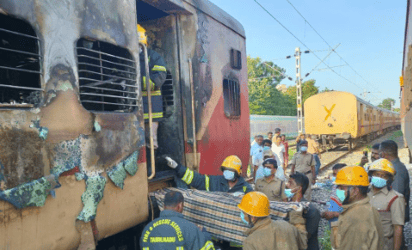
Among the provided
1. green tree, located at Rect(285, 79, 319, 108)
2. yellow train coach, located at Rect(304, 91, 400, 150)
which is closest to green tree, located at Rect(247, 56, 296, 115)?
green tree, located at Rect(285, 79, 319, 108)

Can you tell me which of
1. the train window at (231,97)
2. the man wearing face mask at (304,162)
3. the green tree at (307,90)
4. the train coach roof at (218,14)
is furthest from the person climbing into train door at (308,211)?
the green tree at (307,90)

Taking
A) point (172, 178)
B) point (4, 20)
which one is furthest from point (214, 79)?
point (4, 20)

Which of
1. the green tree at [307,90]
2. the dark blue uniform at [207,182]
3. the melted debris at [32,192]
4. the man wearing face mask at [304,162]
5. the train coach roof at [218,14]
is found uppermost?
the green tree at [307,90]

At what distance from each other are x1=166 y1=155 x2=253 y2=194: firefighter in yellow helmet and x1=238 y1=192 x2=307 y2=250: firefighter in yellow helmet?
135cm

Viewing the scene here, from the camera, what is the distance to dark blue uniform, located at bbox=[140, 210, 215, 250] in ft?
8.71

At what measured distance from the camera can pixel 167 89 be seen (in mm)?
4254

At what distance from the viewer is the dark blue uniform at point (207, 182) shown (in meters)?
3.97

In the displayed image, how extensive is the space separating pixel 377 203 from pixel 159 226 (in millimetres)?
2077

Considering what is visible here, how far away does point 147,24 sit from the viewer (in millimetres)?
4395

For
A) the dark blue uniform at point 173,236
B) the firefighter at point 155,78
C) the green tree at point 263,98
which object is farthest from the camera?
the green tree at point 263,98

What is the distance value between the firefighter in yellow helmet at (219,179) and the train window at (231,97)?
0.93 m

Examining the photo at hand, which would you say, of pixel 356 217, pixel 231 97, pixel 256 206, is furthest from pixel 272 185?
pixel 256 206

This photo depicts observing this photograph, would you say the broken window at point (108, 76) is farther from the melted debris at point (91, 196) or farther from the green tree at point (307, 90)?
the green tree at point (307, 90)

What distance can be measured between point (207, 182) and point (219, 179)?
7.7 inches
